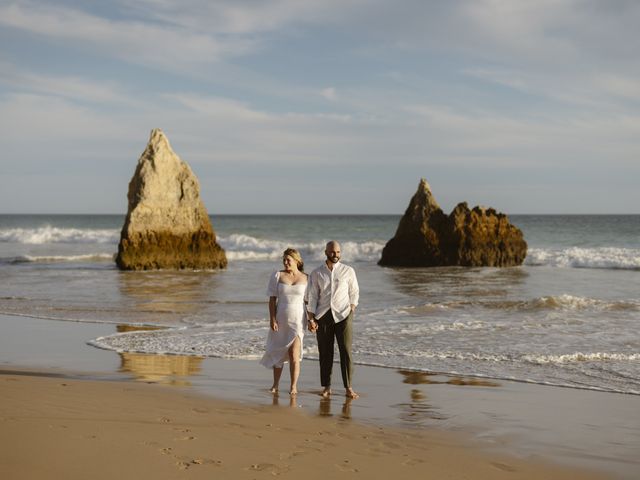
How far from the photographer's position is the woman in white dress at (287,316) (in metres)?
8.24

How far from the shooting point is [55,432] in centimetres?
589

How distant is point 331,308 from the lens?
8.28 meters

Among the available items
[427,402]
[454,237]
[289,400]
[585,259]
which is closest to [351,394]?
[289,400]

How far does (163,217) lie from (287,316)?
19511mm

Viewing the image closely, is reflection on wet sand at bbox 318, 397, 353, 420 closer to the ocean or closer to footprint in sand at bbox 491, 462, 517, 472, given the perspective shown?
footprint in sand at bbox 491, 462, 517, 472

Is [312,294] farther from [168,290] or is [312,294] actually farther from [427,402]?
[168,290]

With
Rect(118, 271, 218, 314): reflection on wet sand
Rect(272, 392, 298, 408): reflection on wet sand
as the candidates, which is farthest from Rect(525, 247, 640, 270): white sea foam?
Rect(272, 392, 298, 408): reflection on wet sand

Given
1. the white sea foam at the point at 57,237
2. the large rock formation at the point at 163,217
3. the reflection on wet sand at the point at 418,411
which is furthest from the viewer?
→ the white sea foam at the point at 57,237

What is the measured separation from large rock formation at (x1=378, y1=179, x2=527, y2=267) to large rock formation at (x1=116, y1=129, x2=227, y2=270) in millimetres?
8141

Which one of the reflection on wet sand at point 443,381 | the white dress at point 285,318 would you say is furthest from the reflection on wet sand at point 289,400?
the reflection on wet sand at point 443,381

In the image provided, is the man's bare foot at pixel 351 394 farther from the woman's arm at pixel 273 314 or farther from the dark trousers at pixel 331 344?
the woman's arm at pixel 273 314

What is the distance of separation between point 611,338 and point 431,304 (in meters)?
5.25

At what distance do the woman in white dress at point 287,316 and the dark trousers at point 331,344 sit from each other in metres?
0.25

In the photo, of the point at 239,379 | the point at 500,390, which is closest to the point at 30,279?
the point at 239,379
